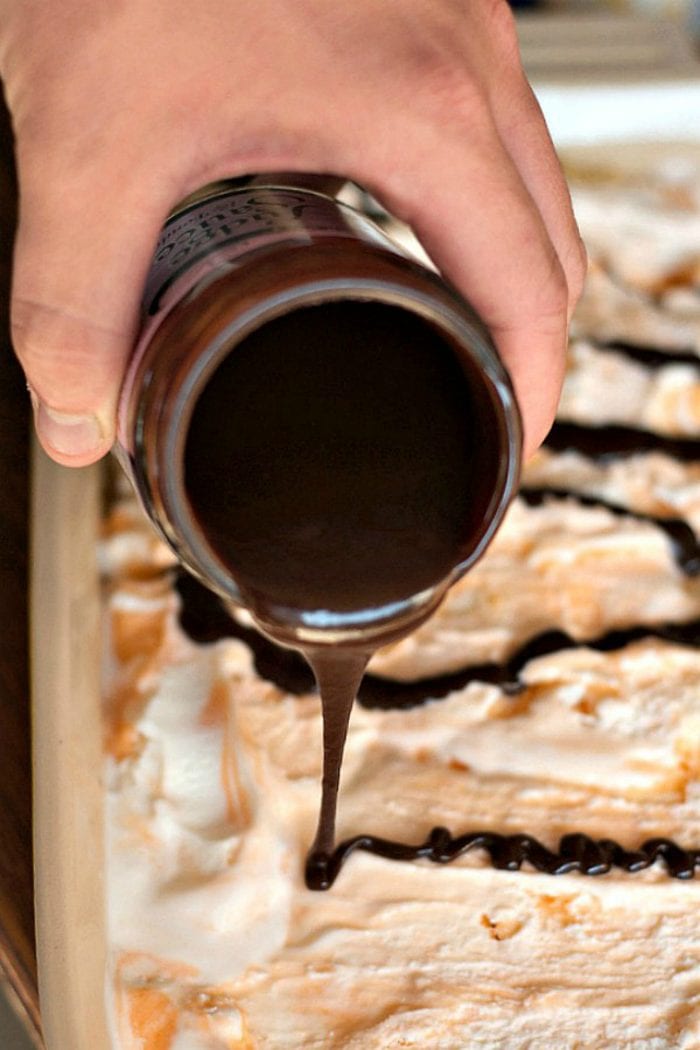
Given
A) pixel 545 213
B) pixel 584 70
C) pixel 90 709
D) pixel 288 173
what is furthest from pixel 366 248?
pixel 584 70

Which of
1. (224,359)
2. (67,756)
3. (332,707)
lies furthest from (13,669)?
(224,359)

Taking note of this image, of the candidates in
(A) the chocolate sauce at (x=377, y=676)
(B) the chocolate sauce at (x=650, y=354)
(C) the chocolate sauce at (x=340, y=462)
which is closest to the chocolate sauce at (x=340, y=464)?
(C) the chocolate sauce at (x=340, y=462)

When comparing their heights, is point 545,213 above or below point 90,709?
above

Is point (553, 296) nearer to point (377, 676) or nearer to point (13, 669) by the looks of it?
point (377, 676)

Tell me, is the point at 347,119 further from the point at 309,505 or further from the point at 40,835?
the point at 40,835

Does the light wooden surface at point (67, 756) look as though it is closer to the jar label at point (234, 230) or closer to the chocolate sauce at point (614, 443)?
the jar label at point (234, 230)

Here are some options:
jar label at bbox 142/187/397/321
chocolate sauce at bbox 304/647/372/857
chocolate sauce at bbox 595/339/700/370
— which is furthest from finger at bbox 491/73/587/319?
chocolate sauce at bbox 595/339/700/370
